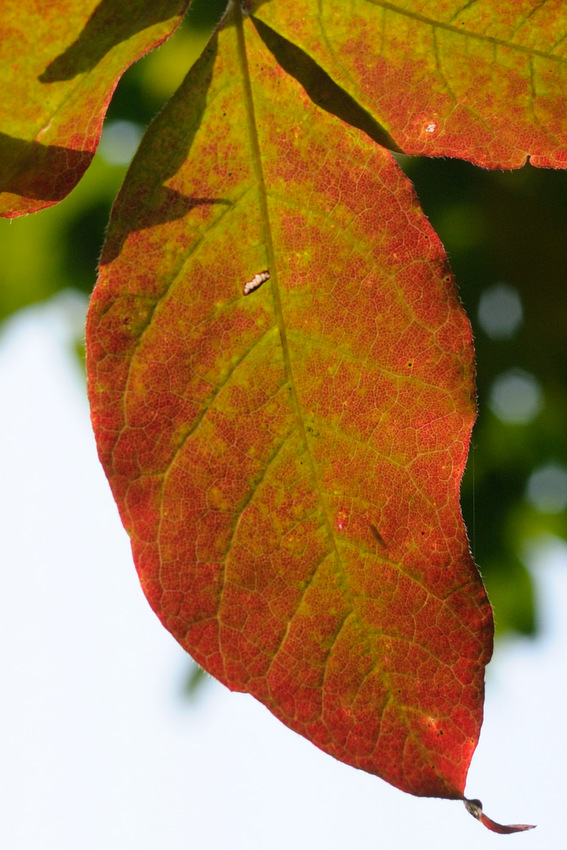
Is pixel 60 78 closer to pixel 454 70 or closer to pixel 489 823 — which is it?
pixel 454 70

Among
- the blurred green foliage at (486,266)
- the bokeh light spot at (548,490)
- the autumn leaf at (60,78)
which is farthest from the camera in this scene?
the bokeh light spot at (548,490)

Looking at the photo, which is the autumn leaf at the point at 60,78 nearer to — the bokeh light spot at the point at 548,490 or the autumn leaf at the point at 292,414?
the autumn leaf at the point at 292,414

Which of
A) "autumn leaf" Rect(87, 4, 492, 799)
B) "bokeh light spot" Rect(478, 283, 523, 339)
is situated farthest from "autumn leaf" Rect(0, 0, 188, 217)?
"bokeh light spot" Rect(478, 283, 523, 339)

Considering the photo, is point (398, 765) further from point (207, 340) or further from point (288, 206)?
point (288, 206)

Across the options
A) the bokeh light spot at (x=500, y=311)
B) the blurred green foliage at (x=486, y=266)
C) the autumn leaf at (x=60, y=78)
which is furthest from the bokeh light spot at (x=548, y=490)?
the autumn leaf at (x=60, y=78)

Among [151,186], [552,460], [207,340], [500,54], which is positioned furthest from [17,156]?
[552,460]
